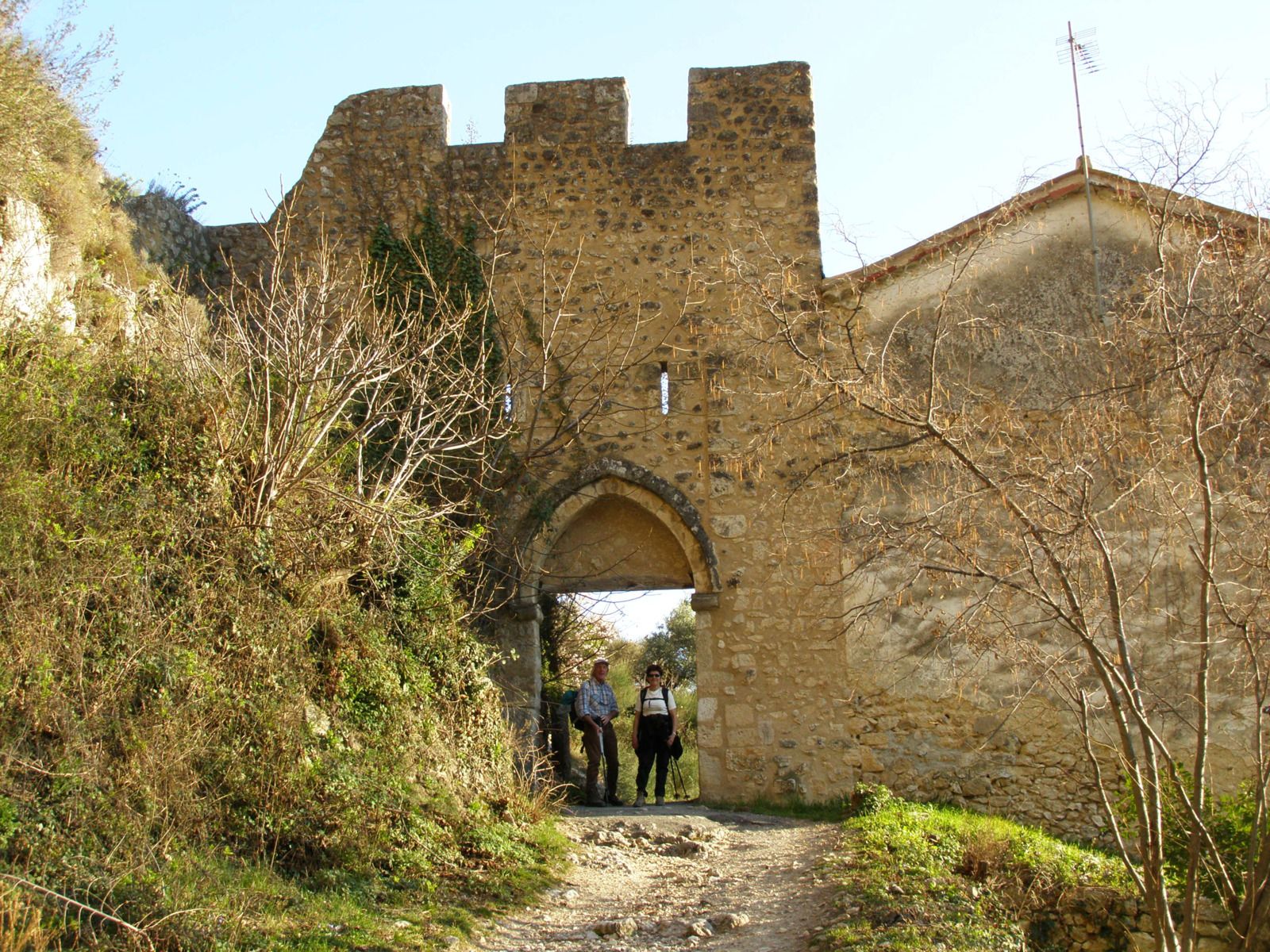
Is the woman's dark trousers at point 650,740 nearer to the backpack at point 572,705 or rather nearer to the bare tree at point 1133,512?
the backpack at point 572,705

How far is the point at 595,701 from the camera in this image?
1078 cm

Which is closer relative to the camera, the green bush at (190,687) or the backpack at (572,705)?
the green bush at (190,687)

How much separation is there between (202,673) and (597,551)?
5789mm

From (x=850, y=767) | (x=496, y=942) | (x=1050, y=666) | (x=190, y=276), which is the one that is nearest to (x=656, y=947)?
(x=496, y=942)

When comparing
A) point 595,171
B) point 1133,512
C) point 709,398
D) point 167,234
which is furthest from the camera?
point 595,171

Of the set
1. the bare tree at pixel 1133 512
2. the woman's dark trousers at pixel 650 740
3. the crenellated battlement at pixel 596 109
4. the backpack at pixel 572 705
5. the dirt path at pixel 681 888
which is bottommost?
the dirt path at pixel 681 888

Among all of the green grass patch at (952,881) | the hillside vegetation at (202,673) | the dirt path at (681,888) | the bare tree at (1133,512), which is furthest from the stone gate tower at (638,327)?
the hillside vegetation at (202,673)

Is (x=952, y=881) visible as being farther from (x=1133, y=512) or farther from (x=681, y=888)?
(x=1133, y=512)

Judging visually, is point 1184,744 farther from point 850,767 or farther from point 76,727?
point 76,727

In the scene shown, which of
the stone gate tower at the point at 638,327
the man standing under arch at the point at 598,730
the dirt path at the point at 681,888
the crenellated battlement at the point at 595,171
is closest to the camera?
A: the dirt path at the point at 681,888

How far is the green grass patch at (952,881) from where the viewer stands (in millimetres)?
6199

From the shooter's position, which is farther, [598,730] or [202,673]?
[598,730]

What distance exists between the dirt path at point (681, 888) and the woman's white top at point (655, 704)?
3.06 ft

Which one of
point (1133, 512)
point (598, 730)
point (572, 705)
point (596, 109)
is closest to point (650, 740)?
point (598, 730)
